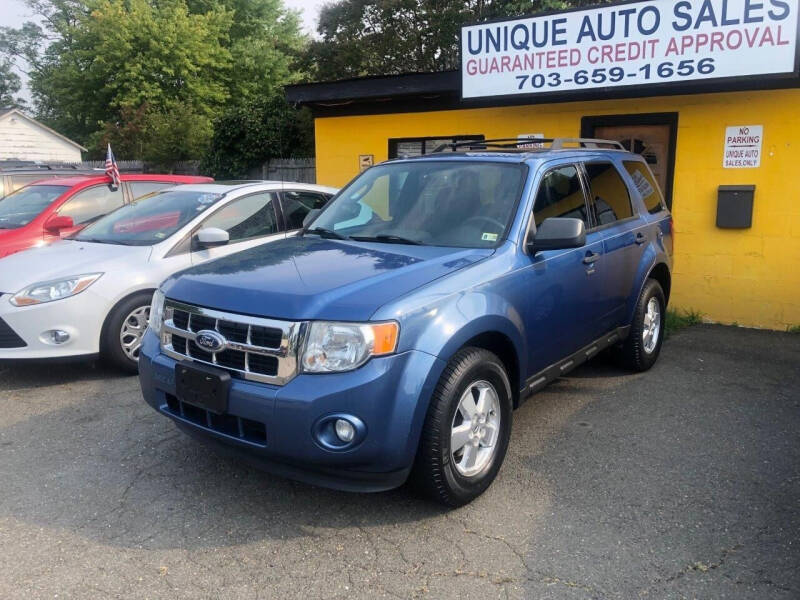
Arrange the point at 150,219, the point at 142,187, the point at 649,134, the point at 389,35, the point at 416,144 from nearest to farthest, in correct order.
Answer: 1. the point at 150,219
2. the point at 649,134
3. the point at 142,187
4. the point at 416,144
5. the point at 389,35

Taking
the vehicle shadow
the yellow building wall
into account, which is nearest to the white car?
the vehicle shadow

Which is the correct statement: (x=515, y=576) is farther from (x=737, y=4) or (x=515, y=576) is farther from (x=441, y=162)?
(x=737, y=4)

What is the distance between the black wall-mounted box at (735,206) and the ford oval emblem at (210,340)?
6.08m

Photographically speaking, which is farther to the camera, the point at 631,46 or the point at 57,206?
the point at 57,206

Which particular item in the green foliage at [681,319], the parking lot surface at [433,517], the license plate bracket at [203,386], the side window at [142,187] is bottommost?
the parking lot surface at [433,517]

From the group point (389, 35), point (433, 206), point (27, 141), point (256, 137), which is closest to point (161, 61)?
point (27, 141)

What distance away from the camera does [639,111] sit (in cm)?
789

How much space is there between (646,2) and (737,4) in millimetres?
856

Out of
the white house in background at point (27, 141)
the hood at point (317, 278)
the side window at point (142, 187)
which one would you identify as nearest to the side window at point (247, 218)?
the side window at point (142, 187)

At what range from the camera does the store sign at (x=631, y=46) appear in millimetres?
6504

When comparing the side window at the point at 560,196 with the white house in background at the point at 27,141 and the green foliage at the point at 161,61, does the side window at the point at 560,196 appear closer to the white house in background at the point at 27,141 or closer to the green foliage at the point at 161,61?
the green foliage at the point at 161,61

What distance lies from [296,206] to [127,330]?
210cm

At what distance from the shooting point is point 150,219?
20.9ft

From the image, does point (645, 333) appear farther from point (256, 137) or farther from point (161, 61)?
point (161, 61)
